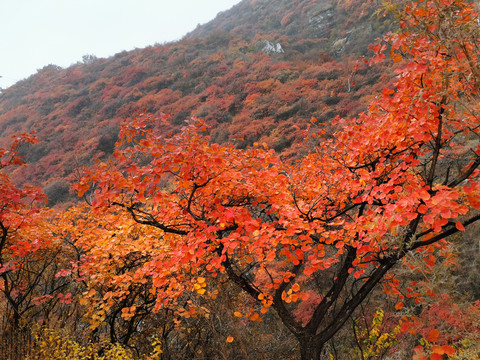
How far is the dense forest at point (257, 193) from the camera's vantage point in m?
2.63

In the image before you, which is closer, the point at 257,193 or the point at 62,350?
the point at 62,350

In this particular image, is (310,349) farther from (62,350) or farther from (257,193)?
(62,350)

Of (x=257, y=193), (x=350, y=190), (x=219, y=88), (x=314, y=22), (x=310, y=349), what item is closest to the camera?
(x=310, y=349)

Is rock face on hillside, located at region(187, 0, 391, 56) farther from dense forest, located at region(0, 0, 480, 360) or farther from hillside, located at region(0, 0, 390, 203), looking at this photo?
dense forest, located at region(0, 0, 480, 360)

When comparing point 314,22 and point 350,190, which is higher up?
point 314,22

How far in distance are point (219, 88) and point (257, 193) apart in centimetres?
1788

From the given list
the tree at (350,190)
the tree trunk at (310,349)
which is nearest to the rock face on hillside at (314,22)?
the tree at (350,190)

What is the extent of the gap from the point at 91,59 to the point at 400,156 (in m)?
42.5

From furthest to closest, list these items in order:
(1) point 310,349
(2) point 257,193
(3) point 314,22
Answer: (3) point 314,22 → (2) point 257,193 → (1) point 310,349

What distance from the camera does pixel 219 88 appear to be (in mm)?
20484

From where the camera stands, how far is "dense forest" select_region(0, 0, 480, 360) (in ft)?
8.63

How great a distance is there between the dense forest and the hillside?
175mm

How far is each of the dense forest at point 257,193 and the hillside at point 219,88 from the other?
175 mm

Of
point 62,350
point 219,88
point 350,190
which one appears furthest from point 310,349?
point 219,88
